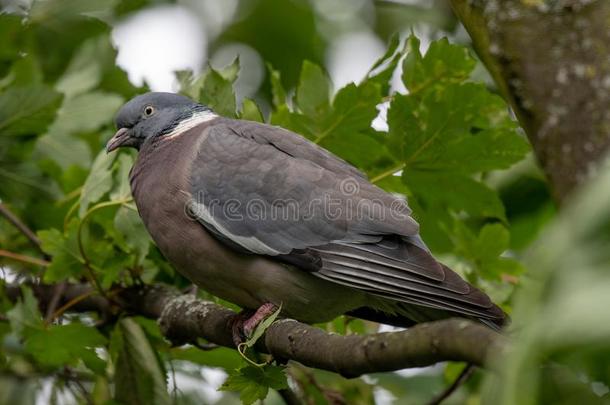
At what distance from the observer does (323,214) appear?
11.0 ft

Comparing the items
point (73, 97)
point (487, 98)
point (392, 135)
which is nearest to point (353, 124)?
point (392, 135)

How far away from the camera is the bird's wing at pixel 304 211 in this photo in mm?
3174

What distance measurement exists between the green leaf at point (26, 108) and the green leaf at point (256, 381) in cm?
169

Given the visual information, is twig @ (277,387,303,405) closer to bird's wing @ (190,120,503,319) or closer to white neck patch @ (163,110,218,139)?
bird's wing @ (190,120,503,319)

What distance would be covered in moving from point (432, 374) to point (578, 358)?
3.76 m

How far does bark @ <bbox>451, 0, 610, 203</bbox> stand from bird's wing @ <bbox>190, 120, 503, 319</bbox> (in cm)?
148

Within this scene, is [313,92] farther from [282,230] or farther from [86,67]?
[86,67]

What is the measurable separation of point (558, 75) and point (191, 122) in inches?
98.6

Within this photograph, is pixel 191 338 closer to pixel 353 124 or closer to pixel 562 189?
pixel 353 124

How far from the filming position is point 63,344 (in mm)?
3303

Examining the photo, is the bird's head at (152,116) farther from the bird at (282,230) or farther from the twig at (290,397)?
the twig at (290,397)

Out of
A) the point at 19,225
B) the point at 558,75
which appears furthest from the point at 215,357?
the point at 558,75

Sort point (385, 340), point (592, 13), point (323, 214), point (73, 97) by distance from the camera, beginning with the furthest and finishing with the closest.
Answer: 1. point (73, 97)
2. point (323, 214)
3. point (385, 340)
4. point (592, 13)

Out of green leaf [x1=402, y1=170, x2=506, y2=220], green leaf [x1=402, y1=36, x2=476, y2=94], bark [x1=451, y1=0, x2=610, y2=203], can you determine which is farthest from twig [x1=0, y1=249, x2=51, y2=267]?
bark [x1=451, y1=0, x2=610, y2=203]
